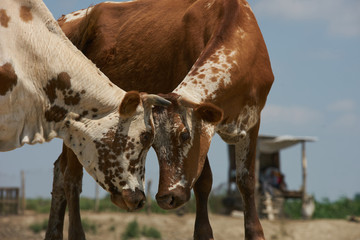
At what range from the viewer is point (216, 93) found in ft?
20.6

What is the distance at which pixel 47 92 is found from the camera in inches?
215

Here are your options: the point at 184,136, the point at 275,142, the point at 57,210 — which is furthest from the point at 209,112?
the point at 275,142

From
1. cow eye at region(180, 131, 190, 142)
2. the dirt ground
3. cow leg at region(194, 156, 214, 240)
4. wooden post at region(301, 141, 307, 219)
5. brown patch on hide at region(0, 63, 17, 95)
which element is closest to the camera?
brown patch on hide at region(0, 63, 17, 95)

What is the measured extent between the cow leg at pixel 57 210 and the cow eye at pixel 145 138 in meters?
2.36

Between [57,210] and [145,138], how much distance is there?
2445 millimetres

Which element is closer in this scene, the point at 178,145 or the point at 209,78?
the point at 178,145

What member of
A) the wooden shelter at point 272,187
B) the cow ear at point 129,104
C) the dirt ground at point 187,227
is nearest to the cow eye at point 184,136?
the cow ear at point 129,104

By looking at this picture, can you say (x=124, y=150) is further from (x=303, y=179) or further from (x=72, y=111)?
(x=303, y=179)

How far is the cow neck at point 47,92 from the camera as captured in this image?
5.36 meters

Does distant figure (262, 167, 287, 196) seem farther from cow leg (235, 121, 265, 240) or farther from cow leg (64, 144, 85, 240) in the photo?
cow leg (64, 144, 85, 240)

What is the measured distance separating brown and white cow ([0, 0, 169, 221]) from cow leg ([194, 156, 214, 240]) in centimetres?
131

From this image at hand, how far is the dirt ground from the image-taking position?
59.2 ft

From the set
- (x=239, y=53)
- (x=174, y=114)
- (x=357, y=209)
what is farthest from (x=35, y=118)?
(x=357, y=209)

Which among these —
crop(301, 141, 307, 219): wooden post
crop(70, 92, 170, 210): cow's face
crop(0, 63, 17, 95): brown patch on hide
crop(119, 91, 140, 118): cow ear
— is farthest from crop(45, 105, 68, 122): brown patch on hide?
crop(301, 141, 307, 219): wooden post
